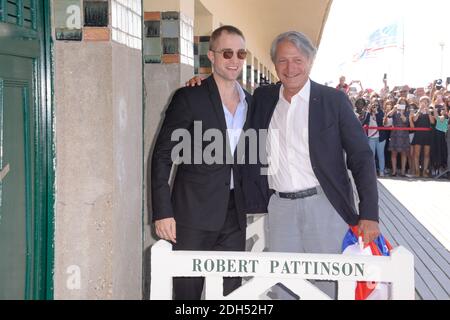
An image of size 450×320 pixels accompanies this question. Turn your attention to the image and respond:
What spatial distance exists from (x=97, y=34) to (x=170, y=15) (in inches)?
55.4

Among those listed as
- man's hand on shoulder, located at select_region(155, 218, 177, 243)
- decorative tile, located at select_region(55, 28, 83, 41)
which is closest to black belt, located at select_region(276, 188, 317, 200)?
man's hand on shoulder, located at select_region(155, 218, 177, 243)

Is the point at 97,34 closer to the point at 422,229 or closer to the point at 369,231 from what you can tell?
the point at 369,231

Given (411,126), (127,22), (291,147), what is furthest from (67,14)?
(411,126)

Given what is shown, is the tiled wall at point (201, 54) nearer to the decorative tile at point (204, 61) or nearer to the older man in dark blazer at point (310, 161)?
the decorative tile at point (204, 61)

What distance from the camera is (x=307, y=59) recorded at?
8.72ft

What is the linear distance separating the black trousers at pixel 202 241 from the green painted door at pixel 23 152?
67 centimetres

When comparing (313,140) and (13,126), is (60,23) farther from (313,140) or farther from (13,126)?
(313,140)

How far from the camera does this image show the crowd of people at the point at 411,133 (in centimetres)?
1145

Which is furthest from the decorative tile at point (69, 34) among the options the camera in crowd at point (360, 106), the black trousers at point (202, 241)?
the camera in crowd at point (360, 106)

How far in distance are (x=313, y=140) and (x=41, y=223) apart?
1.38 m

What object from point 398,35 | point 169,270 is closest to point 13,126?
point 169,270

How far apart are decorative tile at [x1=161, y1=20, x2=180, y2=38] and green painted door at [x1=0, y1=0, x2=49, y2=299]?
4.94ft

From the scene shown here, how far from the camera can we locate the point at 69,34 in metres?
2.69

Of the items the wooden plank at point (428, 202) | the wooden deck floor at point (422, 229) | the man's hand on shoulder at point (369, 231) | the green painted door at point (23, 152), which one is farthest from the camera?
the wooden plank at point (428, 202)
